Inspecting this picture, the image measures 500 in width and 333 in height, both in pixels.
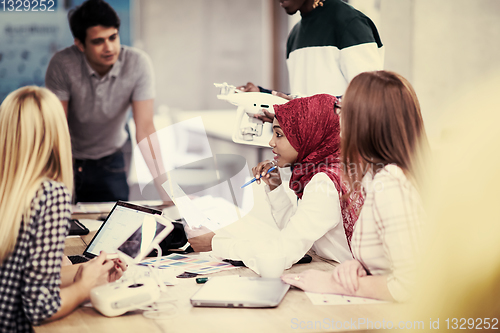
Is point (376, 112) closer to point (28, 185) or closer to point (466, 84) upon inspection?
point (28, 185)

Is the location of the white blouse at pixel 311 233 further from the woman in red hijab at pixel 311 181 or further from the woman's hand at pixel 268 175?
the woman's hand at pixel 268 175

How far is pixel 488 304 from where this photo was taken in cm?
90

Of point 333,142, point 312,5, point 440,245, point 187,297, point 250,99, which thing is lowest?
point 187,297

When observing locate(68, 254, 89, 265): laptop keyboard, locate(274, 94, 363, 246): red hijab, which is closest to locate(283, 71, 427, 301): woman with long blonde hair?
→ locate(274, 94, 363, 246): red hijab

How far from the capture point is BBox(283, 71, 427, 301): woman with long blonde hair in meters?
0.97

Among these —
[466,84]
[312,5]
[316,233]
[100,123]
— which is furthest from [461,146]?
[100,123]

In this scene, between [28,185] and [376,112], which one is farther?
[376,112]

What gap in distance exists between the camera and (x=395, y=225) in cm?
97

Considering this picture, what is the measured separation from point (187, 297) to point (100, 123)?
2.18 meters
